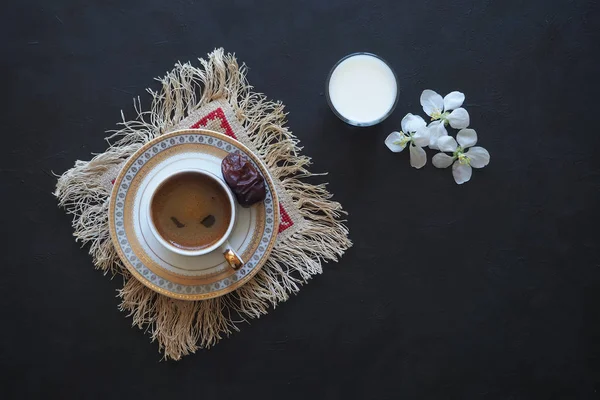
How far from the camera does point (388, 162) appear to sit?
1.20 meters

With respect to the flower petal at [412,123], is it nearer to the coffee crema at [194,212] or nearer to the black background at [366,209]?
the black background at [366,209]

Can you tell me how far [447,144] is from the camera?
1174 mm

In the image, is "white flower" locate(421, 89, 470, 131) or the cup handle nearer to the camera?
the cup handle

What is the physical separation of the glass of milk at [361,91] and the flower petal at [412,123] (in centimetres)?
6

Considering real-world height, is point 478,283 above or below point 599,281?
above

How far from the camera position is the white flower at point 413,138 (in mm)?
1174

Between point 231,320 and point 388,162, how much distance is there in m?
0.49

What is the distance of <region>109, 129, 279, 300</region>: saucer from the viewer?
1.07 meters

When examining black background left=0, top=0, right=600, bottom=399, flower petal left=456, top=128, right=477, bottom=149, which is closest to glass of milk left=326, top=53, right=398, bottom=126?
black background left=0, top=0, right=600, bottom=399

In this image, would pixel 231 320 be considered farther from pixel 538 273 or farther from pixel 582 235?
pixel 582 235

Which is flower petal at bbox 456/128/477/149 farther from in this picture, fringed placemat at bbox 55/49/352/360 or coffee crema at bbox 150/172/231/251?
coffee crema at bbox 150/172/231/251

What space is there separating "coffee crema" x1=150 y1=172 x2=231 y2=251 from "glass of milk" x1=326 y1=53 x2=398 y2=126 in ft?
1.02

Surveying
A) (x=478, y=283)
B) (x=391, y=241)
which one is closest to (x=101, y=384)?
(x=391, y=241)

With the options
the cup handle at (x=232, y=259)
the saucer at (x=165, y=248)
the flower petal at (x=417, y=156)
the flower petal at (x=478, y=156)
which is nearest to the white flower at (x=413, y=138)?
the flower petal at (x=417, y=156)
